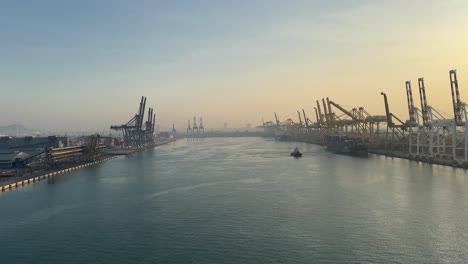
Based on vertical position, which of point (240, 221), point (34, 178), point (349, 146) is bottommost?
point (240, 221)

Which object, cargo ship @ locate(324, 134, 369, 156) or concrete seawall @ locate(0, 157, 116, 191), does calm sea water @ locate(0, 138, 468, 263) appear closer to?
concrete seawall @ locate(0, 157, 116, 191)

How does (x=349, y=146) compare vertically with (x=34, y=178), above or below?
below

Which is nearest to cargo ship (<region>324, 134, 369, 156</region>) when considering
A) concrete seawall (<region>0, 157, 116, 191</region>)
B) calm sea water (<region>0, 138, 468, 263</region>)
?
calm sea water (<region>0, 138, 468, 263</region>)

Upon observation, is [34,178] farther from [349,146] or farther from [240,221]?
[349,146]

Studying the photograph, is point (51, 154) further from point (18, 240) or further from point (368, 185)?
point (368, 185)

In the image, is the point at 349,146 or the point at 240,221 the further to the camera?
the point at 349,146

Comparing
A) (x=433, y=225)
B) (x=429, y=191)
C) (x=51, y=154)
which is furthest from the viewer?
(x=51, y=154)

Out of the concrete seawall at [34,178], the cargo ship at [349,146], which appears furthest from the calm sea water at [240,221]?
the cargo ship at [349,146]

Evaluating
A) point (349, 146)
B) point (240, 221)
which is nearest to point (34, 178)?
point (240, 221)

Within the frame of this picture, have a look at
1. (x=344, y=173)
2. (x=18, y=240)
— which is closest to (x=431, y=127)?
(x=344, y=173)
